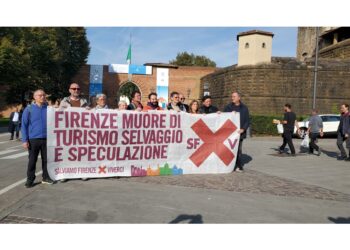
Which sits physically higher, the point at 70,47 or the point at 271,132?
the point at 70,47

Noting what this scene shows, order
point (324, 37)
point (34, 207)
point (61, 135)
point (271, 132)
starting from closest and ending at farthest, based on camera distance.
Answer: point (34, 207) → point (61, 135) → point (271, 132) → point (324, 37)

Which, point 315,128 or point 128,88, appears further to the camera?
point 128,88

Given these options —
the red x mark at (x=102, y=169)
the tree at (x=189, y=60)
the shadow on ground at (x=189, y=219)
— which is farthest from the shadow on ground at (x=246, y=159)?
the tree at (x=189, y=60)

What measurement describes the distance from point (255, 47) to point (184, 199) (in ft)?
104

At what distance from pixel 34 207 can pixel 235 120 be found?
16.9 feet

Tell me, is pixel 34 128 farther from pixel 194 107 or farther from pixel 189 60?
pixel 189 60

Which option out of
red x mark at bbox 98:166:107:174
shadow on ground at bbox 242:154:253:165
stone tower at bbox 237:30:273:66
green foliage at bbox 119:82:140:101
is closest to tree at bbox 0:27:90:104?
green foliage at bbox 119:82:140:101

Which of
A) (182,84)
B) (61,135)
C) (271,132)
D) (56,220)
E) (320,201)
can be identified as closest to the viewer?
(56,220)

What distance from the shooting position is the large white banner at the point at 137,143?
7.09 metres

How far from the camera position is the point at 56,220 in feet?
14.9

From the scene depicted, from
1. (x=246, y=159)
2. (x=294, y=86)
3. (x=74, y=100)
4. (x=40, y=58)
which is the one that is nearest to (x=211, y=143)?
(x=74, y=100)

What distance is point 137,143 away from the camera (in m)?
7.71

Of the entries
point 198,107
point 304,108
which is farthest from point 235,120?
point 304,108

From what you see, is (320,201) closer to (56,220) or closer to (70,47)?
(56,220)
